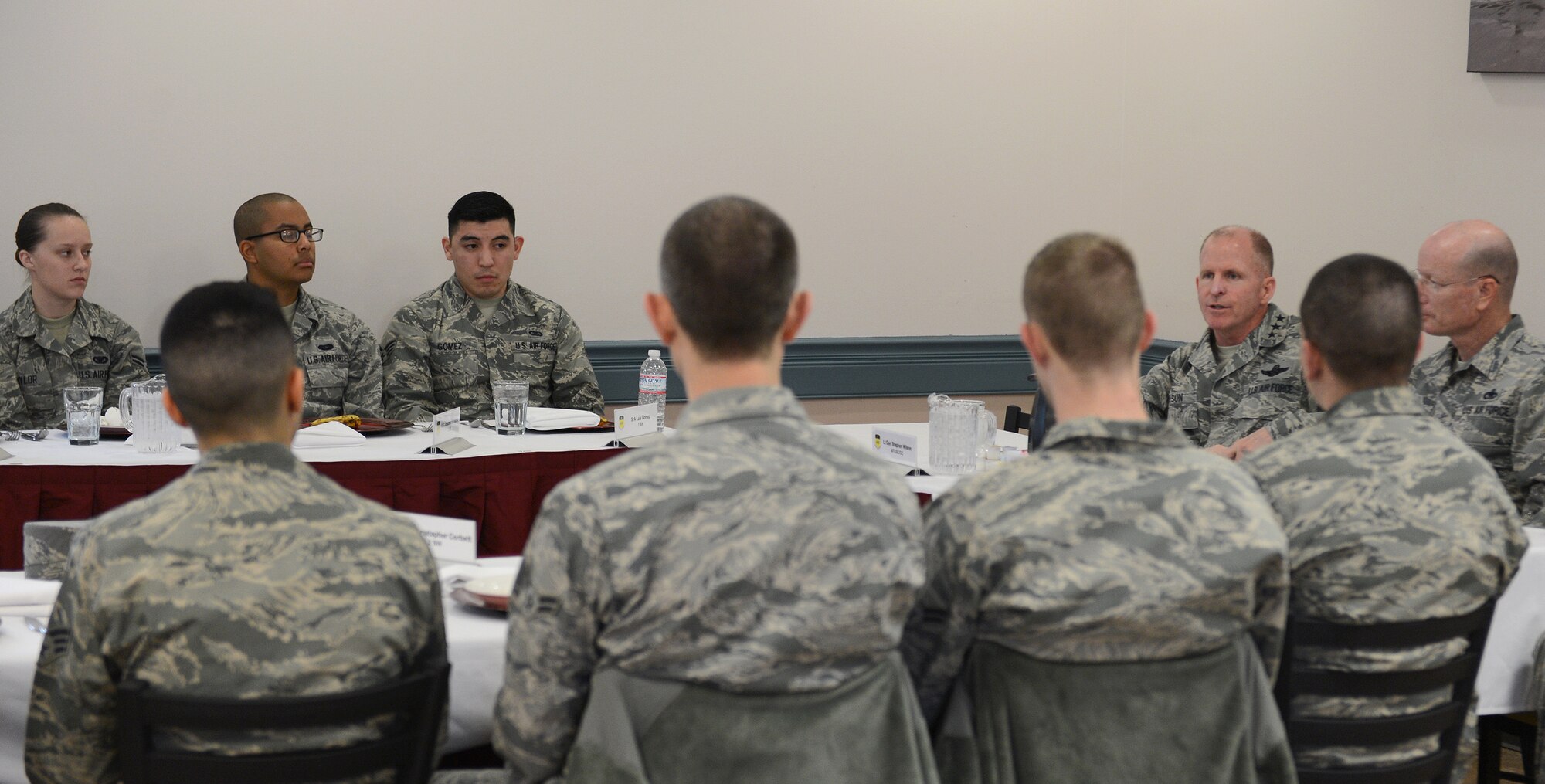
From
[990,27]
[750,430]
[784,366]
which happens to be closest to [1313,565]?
[750,430]

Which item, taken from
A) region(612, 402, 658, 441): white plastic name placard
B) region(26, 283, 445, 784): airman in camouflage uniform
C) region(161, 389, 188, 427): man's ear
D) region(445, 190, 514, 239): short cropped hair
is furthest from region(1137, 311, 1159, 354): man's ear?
region(445, 190, 514, 239): short cropped hair

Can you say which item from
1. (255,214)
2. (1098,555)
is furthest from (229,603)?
(255,214)

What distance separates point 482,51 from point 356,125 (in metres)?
0.49

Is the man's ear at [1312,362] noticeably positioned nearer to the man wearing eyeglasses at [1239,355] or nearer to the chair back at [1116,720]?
the chair back at [1116,720]

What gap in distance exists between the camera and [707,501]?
1210mm

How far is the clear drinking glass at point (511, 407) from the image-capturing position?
3.23m

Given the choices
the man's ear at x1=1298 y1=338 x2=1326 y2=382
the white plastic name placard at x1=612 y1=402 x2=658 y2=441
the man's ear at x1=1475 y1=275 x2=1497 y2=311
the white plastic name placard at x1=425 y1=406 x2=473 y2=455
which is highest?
the man's ear at x1=1475 y1=275 x2=1497 y2=311

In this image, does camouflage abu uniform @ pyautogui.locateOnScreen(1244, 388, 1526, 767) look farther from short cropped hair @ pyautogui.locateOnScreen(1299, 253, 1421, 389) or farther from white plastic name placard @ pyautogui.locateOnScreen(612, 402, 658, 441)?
white plastic name placard @ pyautogui.locateOnScreen(612, 402, 658, 441)

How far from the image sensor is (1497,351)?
283 centimetres

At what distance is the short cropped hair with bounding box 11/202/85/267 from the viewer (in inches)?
141

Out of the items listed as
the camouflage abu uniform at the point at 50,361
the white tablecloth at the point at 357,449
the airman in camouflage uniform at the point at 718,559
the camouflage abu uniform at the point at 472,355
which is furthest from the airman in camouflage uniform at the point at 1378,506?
the camouflage abu uniform at the point at 50,361

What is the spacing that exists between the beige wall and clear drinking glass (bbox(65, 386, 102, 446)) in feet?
4.47

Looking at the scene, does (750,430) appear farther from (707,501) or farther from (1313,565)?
(1313,565)

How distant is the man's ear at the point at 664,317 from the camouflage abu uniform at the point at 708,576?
123mm
